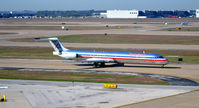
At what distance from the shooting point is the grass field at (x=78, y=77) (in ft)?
174

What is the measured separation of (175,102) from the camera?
40.2 meters

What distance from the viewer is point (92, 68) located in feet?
220

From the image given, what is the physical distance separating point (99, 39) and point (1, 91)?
79205mm

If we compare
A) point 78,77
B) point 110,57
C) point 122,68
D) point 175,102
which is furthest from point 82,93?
point 110,57

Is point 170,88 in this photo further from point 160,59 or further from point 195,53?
point 195,53

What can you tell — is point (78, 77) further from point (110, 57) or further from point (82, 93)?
point (110, 57)

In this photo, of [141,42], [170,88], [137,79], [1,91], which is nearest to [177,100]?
[170,88]

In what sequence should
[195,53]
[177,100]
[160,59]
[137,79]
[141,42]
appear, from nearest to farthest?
[177,100] → [137,79] → [160,59] → [195,53] → [141,42]

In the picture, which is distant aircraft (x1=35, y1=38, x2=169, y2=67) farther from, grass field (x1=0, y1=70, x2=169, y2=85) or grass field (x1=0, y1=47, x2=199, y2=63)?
grass field (x1=0, y1=47, x2=199, y2=63)

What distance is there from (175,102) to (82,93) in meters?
12.2

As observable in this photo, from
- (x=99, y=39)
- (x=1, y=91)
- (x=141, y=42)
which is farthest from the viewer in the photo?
(x=99, y=39)

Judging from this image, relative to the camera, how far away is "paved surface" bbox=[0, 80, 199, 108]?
40000 mm

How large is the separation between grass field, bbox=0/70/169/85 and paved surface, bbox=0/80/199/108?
289 cm

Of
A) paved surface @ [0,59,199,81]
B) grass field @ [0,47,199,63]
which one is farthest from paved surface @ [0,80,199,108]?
grass field @ [0,47,199,63]
